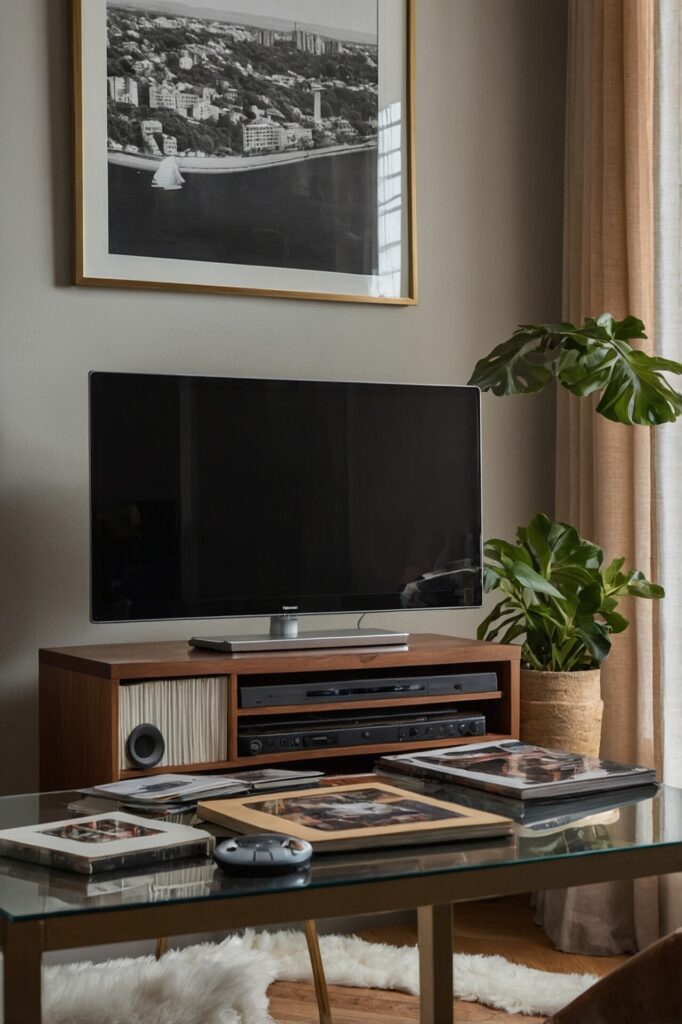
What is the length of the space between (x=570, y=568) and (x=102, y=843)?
1.78 meters

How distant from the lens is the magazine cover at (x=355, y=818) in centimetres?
137

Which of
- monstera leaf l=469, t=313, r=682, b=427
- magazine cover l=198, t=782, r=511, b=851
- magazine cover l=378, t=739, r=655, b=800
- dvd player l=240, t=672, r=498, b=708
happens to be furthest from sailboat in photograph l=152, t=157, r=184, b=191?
magazine cover l=198, t=782, r=511, b=851

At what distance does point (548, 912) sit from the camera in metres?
3.14

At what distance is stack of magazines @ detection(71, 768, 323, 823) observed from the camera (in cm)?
158

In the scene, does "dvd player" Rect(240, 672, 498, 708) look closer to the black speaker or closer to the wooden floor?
the black speaker

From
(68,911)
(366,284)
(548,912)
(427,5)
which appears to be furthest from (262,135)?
(68,911)

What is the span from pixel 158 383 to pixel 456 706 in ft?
3.34

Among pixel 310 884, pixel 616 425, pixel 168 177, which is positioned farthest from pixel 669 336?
pixel 310 884

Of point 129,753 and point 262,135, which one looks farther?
point 262,135

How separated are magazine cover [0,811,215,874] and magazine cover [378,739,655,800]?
0.41m

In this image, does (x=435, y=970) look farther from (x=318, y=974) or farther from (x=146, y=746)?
(x=146, y=746)

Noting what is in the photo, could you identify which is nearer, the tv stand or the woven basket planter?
the tv stand

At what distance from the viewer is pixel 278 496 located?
2836 millimetres

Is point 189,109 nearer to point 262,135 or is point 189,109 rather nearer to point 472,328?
point 262,135
